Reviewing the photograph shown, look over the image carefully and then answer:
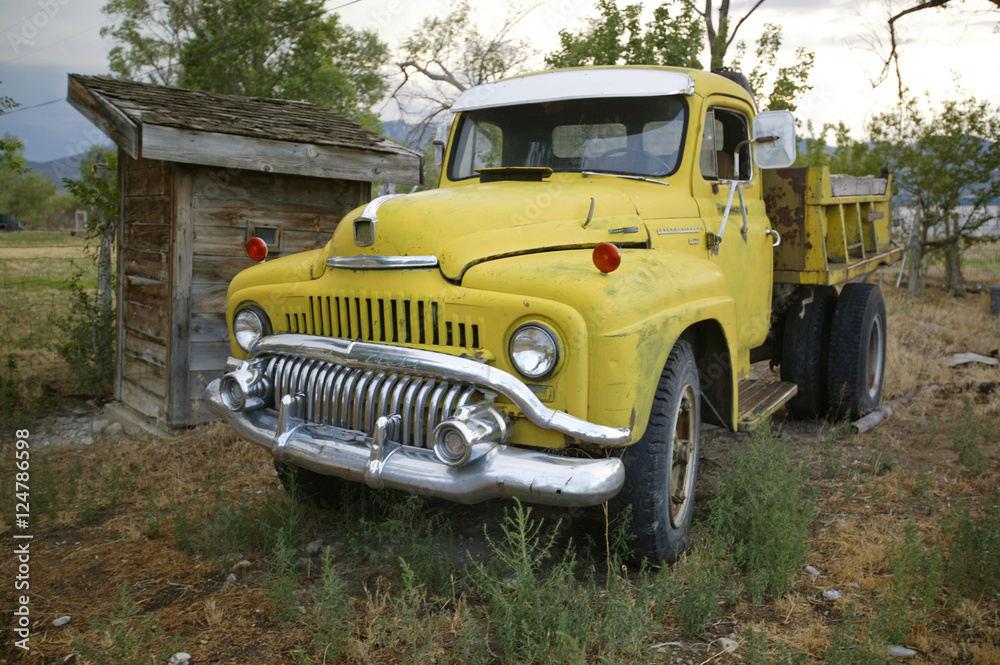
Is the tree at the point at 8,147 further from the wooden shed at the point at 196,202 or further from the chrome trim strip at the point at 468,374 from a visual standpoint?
the chrome trim strip at the point at 468,374

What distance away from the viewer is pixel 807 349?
19.1ft

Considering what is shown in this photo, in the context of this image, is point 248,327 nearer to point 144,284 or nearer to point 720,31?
point 144,284

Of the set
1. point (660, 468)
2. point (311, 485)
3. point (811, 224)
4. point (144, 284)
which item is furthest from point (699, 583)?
point (144, 284)

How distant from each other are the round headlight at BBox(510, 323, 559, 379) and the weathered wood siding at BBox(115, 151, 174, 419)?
4116 mm

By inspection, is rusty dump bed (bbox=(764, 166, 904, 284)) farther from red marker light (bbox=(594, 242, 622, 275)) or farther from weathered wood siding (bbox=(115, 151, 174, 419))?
weathered wood siding (bbox=(115, 151, 174, 419))

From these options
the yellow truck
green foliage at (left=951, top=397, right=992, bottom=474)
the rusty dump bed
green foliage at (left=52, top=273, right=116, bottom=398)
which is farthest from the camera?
green foliage at (left=52, top=273, right=116, bottom=398)

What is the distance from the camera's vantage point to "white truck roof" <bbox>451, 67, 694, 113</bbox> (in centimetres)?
406

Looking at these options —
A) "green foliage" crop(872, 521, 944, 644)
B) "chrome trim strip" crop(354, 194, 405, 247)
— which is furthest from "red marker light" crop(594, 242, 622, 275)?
"green foliage" crop(872, 521, 944, 644)

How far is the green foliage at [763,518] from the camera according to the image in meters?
3.27

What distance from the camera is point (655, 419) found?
10.1ft

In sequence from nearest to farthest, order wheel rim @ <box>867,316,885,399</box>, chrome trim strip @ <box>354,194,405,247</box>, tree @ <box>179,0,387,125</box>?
chrome trim strip @ <box>354,194,405,247</box>, wheel rim @ <box>867,316,885,399</box>, tree @ <box>179,0,387,125</box>

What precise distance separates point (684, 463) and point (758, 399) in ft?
4.59

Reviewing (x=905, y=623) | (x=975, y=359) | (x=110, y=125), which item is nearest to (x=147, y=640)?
(x=905, y=623)

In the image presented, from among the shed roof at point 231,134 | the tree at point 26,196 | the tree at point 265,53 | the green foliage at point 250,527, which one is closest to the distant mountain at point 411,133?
the tree at point 265,53
